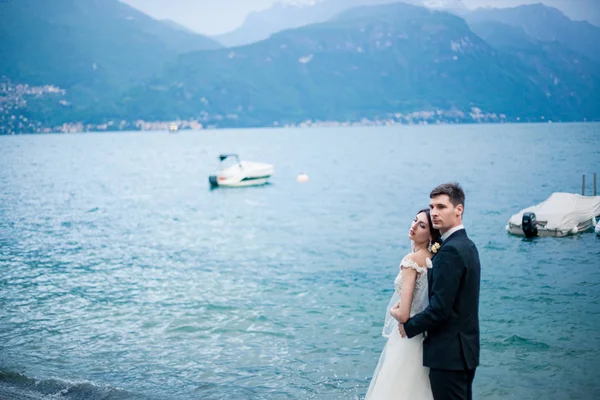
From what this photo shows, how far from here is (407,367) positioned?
476 centimetres

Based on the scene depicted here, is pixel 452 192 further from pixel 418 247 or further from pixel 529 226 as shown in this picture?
pixel 529 226

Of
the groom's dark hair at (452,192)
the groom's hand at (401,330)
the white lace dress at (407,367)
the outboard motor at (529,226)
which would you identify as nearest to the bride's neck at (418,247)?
the white lace dress at (407,367)

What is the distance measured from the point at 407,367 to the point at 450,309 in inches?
28.6

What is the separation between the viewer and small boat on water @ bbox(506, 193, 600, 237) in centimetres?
2517

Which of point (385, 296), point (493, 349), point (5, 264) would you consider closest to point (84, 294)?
point (5, 264)

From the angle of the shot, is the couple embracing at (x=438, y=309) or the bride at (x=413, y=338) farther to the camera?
the bride at (x=413, y=338)

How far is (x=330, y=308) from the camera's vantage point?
15422 mm

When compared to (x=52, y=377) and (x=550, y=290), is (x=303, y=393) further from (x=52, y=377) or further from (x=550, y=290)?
(x=550, y=290)

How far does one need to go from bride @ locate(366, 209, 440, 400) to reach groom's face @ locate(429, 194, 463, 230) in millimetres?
190

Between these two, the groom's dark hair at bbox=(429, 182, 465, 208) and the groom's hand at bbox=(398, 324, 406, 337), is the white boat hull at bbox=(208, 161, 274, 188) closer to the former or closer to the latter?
the groom's hand at bbox=(398, 324, 406, 337)

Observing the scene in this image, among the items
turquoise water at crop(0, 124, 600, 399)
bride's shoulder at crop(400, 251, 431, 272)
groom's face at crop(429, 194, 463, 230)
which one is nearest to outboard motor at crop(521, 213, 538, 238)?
turquoise water at crop(0, 124, 600, 399)

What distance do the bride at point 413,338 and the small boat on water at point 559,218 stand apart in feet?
72.4

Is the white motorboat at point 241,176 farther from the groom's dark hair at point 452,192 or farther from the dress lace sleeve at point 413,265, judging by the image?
the groom's dark hair at point 452,192

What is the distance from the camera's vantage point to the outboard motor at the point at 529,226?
82.2 feet
